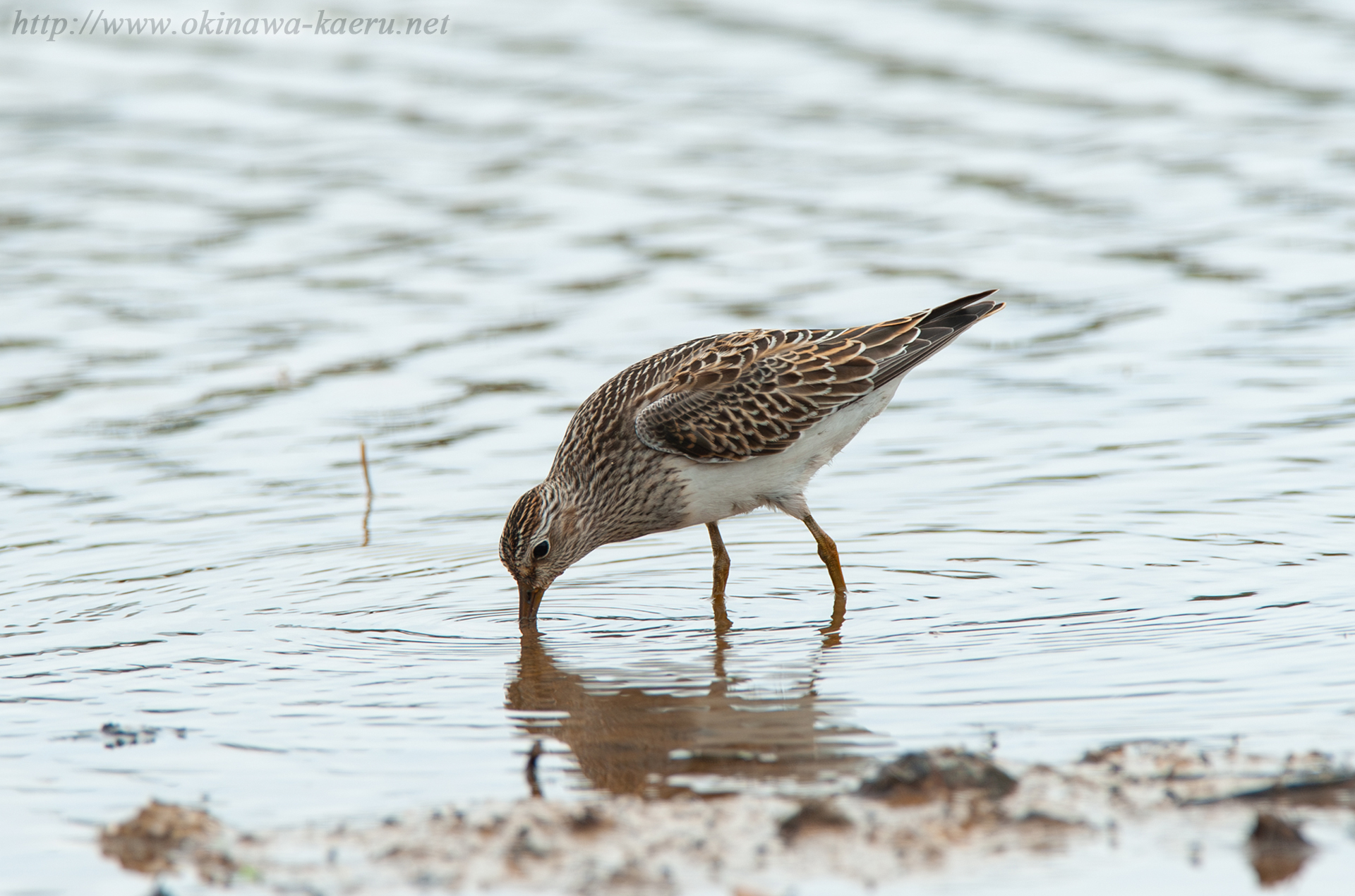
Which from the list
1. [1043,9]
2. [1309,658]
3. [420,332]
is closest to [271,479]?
[420,332]

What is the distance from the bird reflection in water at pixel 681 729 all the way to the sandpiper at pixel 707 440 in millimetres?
1054

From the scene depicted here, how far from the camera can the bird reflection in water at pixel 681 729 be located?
250 inches

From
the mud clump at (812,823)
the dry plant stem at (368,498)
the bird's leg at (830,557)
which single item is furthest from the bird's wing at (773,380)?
the mud clump at (812,823)

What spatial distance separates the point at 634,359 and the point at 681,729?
5920mm

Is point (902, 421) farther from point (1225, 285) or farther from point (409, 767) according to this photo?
point (409, 767)

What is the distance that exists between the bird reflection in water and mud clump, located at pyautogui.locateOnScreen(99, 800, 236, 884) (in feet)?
3.83

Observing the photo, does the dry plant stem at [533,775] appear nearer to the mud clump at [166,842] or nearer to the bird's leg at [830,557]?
the mud clump at [166,842]

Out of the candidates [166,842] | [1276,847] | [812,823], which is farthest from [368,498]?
[1276,847]

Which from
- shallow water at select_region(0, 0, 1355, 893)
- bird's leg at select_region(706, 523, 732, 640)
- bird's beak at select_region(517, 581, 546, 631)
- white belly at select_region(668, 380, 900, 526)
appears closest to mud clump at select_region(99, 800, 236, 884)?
shallow water at select_region(0, 0, 1355, 893)

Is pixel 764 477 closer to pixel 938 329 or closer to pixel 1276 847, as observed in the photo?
pixel 938 329

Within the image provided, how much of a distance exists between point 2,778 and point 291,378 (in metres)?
6.51

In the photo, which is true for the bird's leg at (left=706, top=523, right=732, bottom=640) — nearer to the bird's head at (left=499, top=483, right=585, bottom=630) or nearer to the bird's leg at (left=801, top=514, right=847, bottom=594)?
the bird's leg at (left=801, top=514, right=847, bottom=594)

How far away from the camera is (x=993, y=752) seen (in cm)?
629

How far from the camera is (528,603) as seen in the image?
345 inches
